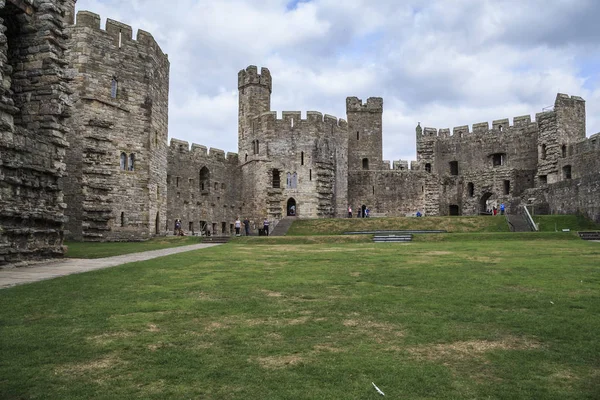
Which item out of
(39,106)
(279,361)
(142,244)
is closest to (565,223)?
(142,244)

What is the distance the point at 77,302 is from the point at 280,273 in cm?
506

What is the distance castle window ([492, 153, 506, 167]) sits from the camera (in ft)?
152

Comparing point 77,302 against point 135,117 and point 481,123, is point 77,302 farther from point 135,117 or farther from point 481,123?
point 481,123

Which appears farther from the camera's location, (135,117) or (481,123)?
(481,123)

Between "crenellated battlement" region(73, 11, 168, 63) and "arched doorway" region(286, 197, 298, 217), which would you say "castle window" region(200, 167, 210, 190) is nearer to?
"arched doorway" region(286, 197, 298, 217)

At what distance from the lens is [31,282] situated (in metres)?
10.7

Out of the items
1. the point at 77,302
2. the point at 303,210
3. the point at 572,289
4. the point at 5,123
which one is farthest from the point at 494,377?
the point at 303,210

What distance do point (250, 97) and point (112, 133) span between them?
705 inches

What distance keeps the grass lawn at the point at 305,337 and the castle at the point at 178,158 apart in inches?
306

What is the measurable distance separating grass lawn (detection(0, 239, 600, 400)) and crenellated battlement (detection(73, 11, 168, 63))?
21431 millimetres

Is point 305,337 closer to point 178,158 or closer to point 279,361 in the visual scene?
point 279,361

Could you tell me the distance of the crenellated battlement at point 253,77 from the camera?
146ft

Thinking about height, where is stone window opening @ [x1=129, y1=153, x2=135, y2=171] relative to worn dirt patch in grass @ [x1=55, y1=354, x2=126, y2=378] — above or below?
above

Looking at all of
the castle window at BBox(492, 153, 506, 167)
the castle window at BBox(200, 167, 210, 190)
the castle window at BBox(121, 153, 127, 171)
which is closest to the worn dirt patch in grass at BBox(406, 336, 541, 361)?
the castle window at BBox(121, 153, 127, 171)
